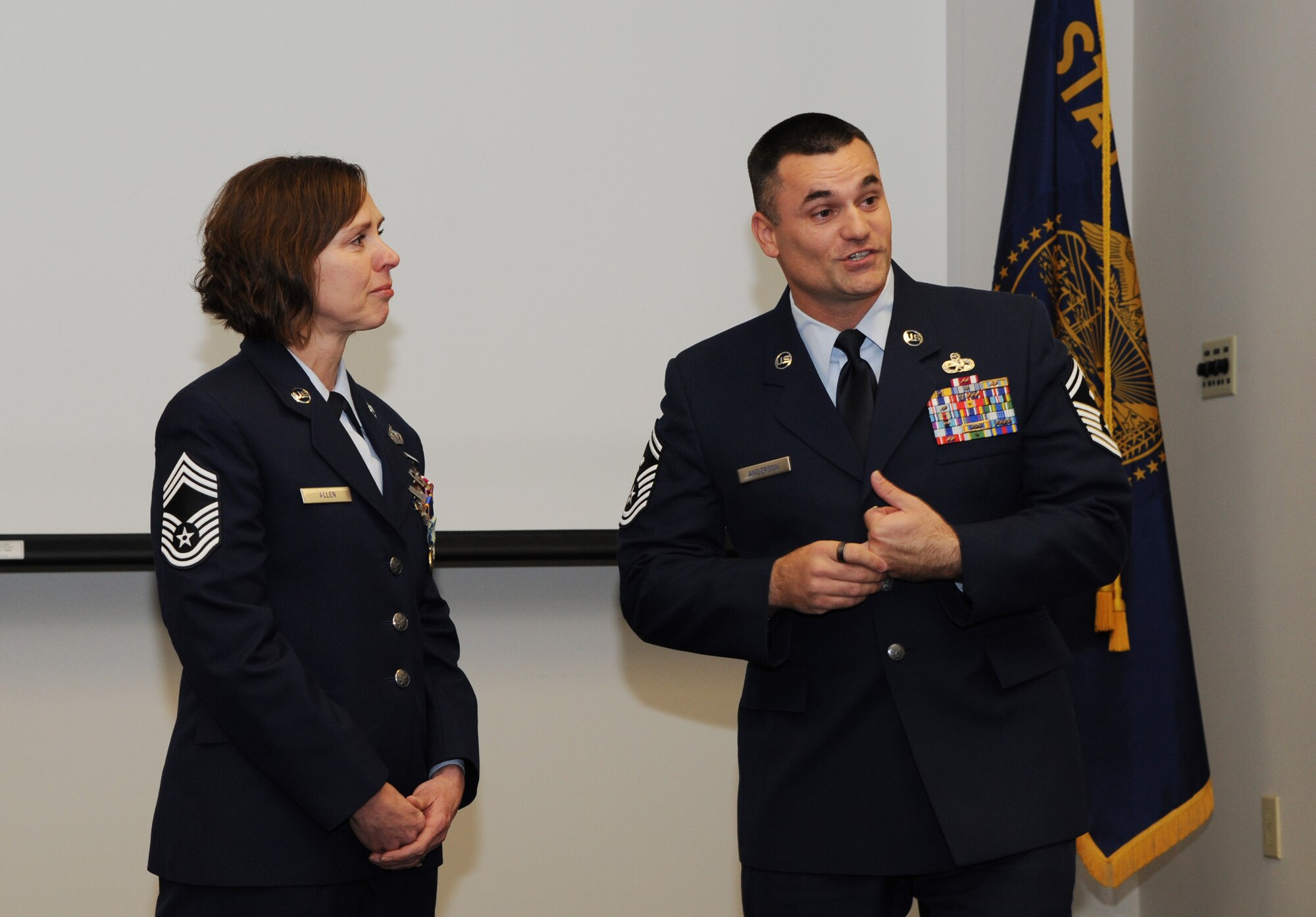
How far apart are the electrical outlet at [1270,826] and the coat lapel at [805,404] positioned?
1.73m

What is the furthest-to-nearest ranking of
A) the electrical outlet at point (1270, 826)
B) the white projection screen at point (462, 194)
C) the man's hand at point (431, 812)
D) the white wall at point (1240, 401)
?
the white projection screen at point (462, 194) → the electrical outlet at point (1270, 826) → the white wall at point (1240, 401) → the man's hand at point (431, 812)

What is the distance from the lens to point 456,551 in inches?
123

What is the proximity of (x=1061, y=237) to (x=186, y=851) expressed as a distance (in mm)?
2383

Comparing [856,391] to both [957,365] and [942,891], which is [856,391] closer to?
[957,365]

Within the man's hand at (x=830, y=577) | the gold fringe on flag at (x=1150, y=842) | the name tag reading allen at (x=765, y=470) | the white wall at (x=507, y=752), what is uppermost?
the name tag reading allen at (x=765, y=470)

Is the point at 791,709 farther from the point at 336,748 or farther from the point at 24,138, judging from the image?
the point at 24,138

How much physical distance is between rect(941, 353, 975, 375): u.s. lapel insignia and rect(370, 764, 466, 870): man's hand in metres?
0.98

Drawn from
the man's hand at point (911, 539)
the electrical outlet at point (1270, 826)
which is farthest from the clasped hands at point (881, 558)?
the electrical outlet at point (1270, 826)

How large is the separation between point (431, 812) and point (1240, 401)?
219 centimetres

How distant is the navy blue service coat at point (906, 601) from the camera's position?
176 centimetres

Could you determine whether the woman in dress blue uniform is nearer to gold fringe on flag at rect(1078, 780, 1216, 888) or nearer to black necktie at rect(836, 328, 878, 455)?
black necktie at rect(836, 328, 878, 455)

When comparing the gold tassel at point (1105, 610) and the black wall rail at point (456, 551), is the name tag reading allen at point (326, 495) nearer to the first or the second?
the black wall rail at point (456, 551)

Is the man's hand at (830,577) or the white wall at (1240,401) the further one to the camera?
the white wall at (1240,401)

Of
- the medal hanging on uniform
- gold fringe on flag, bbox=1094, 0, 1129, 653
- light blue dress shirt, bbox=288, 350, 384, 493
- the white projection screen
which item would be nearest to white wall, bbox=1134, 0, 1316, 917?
gold fringe on flag, bbox=1094, 0, 1129, 653
